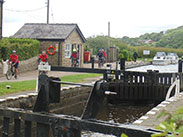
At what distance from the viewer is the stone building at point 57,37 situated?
2866 cm

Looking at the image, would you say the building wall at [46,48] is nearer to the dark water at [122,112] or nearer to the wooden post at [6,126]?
the dark water at [122,112]

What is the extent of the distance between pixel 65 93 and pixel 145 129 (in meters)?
10.3

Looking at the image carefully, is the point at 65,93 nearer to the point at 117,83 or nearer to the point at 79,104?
the point at 79,104

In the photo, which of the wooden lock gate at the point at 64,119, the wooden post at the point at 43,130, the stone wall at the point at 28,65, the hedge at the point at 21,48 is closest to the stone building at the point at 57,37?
the hedge at the point at 21,48

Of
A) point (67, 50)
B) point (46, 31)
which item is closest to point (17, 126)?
point (67, 50)

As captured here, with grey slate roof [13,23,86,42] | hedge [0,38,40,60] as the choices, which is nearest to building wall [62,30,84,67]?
grey slate roof [13,23,86,42]

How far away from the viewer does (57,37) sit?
2867 cm

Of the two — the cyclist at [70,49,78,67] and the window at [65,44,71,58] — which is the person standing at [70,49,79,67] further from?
the window at [65,44,71,58]

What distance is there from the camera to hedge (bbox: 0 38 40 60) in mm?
22781

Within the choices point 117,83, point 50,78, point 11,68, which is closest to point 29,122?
point 50,78

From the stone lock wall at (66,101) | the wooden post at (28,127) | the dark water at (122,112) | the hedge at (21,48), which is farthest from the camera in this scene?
the hedge at (21,48)

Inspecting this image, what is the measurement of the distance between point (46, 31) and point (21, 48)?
537cm

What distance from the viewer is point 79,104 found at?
1447cm

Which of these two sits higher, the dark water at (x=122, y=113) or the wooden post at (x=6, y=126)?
the wooden post at (x=6, y=126)
